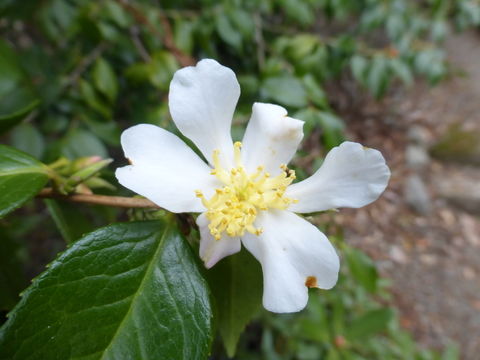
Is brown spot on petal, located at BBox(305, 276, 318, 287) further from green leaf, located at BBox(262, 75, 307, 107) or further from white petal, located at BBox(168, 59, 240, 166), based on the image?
green leaf, located at BBox(262, 75, 307, 107)

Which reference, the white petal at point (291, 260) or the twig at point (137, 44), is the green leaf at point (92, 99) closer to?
the twig at point (137, 44)

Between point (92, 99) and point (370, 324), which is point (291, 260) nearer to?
point (92, 99)

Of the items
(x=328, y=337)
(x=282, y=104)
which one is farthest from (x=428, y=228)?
(x=282, y=104)

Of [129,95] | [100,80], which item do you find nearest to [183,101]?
[100,80]

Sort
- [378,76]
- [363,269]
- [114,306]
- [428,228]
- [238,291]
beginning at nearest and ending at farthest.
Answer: [114,306] < [238,291] < [363,269] < [378,76] < [428,228]

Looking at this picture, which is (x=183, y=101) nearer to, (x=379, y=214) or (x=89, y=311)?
(x=89, y=311)

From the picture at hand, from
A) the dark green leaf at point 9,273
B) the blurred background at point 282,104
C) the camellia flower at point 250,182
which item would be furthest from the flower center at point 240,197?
the dark green leaf at point 9,273

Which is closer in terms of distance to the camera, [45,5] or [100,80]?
[100,80]
